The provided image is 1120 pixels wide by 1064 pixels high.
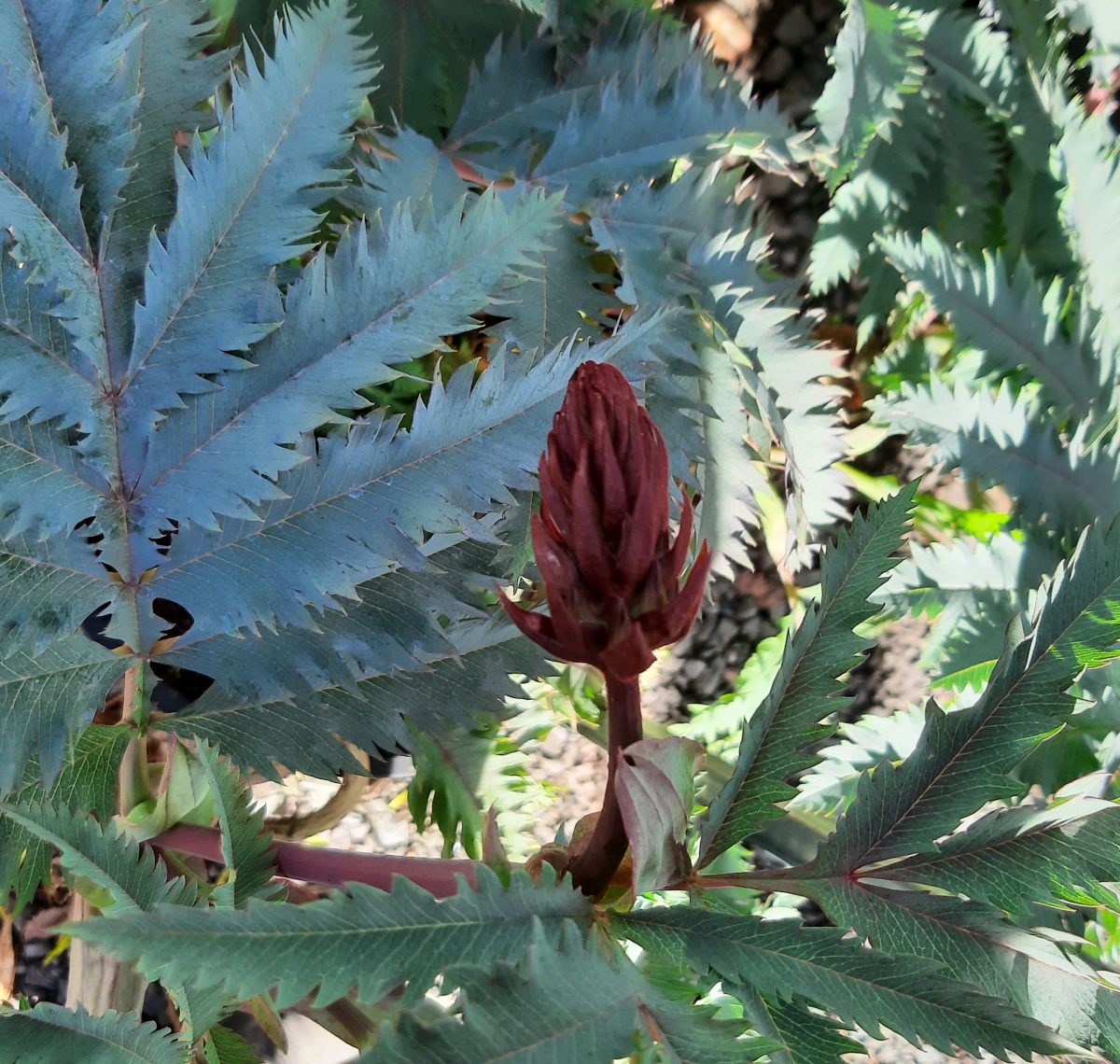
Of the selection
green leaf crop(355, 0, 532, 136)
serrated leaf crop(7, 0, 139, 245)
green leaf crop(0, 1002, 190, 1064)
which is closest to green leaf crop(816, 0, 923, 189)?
green leaf crop(355, 0, 532, 136)

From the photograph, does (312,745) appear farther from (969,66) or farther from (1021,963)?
(969,66)

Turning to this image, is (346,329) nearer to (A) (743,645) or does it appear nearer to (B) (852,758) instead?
(B) (852,758)

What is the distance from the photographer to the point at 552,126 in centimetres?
47

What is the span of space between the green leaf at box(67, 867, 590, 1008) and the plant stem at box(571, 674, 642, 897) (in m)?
0.02

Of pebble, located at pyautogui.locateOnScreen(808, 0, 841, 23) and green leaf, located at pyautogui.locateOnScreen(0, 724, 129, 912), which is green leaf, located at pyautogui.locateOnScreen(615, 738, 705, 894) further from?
Answer: pebble, located at pyautogui.locateOnScreen(808, 0, 841, 23)

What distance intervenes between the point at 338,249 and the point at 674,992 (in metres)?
0.25

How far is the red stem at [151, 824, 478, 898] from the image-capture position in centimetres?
28

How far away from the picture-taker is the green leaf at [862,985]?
0.77 feet

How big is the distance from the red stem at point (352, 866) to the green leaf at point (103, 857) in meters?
0.04

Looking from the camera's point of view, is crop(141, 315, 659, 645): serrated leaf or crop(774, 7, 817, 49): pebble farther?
crop(774, 7, 817, 49): pebble

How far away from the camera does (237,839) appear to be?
28 cm

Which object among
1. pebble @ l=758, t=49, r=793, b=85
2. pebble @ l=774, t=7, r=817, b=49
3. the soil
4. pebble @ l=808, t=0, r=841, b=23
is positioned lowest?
the soil

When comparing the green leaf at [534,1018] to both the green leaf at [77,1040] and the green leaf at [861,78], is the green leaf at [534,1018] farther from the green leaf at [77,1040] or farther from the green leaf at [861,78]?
the green leaf at [861,78]

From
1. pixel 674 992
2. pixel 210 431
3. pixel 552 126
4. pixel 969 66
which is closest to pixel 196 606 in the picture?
pixel 210 431
